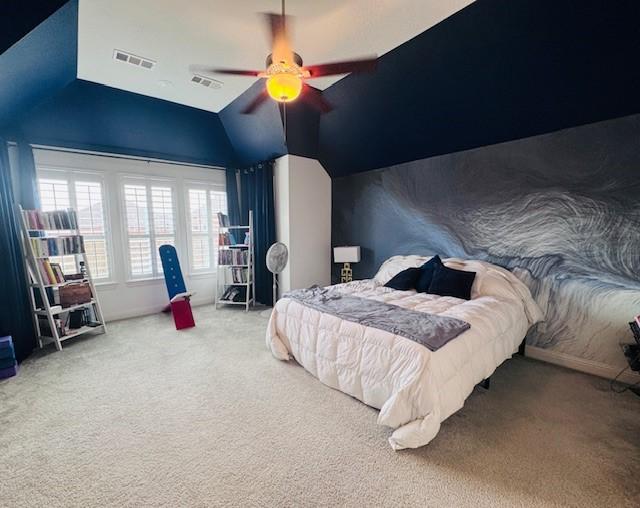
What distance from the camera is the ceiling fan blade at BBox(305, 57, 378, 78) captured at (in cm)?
201

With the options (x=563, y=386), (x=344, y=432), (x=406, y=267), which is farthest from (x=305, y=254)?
(x=563, y=386)

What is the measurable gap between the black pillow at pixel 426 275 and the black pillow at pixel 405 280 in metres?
0.05

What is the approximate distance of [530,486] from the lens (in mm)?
1465

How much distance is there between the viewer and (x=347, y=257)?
4.46 metres

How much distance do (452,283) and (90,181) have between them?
4.81 m

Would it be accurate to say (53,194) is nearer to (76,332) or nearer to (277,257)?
(76,332)

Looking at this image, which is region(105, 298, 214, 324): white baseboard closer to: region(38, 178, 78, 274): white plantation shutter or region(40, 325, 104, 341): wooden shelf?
region(40, 325, 104, 341): wooden shelf

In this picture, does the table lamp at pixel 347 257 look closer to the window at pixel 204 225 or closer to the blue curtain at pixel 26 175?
the window at pixel 204 225

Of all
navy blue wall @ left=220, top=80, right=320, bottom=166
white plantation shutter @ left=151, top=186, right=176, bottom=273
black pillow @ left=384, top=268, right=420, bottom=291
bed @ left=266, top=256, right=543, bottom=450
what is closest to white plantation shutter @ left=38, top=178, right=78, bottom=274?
white plantation shutter @ left=151, top=186, right=176, bottom=273

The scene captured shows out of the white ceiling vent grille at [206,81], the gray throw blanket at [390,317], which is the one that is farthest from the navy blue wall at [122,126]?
the gray throw blanket at [390,317]

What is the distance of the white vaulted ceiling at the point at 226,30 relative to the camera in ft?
7.02

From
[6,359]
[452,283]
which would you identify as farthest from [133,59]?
[452,283]

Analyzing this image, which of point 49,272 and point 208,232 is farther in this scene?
point 208,232

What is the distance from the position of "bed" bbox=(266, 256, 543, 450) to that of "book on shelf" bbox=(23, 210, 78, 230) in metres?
2.83
